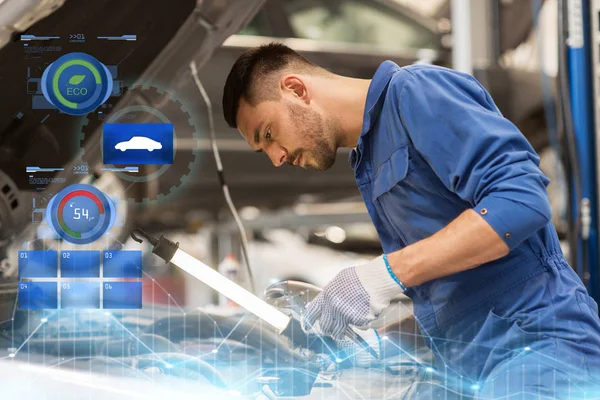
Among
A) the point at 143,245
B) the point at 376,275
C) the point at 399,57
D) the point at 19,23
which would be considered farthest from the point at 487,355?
the point at 399,57

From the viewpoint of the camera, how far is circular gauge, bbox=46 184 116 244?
1.05 m

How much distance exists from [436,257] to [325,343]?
255mm

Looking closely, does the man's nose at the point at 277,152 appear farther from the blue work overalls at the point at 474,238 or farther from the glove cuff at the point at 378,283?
the glove cuff at the point at 378,283

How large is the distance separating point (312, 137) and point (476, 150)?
0.31 meters

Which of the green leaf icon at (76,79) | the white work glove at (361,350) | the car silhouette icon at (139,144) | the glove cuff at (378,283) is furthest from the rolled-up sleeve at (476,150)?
the green leaf icon at (76,79)

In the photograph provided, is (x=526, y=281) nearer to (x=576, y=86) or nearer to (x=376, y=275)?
(x=376, y=275)

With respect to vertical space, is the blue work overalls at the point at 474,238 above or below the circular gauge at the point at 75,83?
below

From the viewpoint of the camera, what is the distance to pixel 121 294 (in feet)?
3.41

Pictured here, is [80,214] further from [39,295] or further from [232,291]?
[232,291]

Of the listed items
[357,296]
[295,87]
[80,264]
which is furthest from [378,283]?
[80,264]

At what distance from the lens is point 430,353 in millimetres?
1041

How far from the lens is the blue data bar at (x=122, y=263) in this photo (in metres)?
1.03

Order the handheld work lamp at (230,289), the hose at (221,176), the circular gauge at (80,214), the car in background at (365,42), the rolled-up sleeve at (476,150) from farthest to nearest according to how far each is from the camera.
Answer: the car in background at (365,42), the hose at (221,176), the circular gauge at (80,214), the handheld work lamp at (230,289), the rolled-up sleeve at (476,150)

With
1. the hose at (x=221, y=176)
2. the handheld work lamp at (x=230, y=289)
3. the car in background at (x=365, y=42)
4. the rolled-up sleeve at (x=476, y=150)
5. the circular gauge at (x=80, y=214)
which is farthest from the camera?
the car in background at (x=365, y=42)
